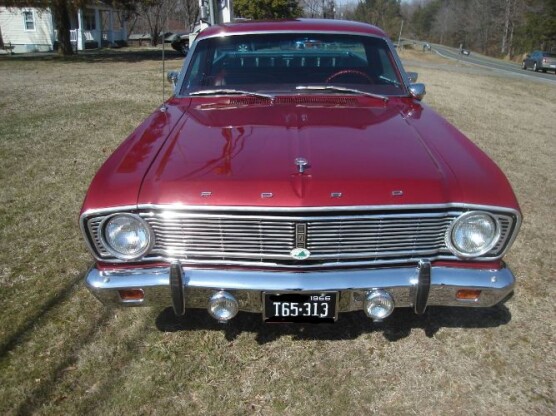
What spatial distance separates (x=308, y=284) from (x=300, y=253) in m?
0.15

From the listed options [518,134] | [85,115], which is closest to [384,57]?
[518,134]

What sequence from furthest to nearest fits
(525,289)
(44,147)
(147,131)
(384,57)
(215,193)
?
(44,147) < (384,57) < (525,289) < (147,131) < (215,193)

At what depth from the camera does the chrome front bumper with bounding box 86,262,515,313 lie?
7.19ft

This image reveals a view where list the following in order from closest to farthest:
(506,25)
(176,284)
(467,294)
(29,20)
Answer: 1. (176,284)
2. (467,294)
3. (29,20)
4. (506,25)

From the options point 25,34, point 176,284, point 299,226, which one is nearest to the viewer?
point 299,226

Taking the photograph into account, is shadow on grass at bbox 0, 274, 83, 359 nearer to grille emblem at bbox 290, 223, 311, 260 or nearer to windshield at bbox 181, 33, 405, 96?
windshield at bbox 181, 33, 405, 96

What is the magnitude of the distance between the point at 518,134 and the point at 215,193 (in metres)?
8.06

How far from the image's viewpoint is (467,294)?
235 cm

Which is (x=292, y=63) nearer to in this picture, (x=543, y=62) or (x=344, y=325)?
(x=344, y=325)

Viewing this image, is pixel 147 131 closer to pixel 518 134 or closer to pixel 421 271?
pixel 421 271

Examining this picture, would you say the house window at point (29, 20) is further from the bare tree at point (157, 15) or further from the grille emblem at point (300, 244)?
the grille emblem at point (300, 244)

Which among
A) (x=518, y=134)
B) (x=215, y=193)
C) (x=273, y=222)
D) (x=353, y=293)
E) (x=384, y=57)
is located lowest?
(x=518, y=134)

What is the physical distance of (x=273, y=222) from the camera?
2131mm

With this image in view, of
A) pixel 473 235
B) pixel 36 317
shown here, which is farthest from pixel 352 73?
pixel 36 317
